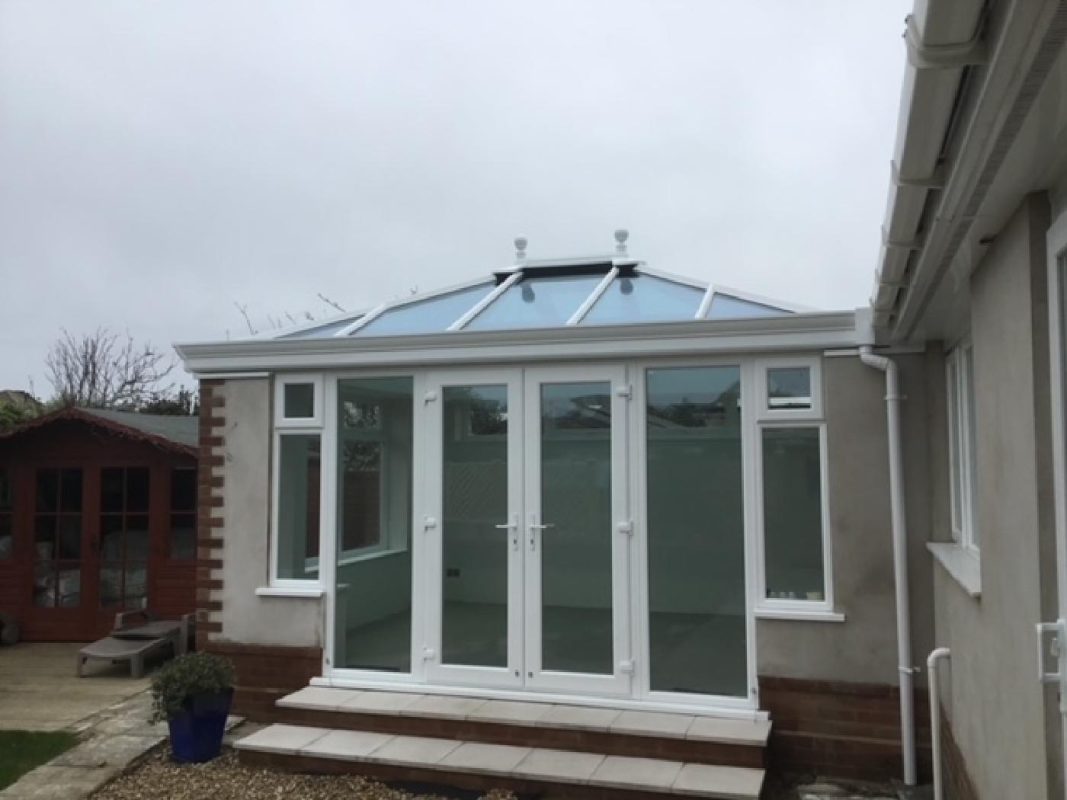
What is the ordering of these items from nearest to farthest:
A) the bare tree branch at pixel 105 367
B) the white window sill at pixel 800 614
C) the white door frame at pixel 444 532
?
the white window sill at pixel 800 614
the white door frame at pixel 444 532
the bare tree branch at pixel 105 367

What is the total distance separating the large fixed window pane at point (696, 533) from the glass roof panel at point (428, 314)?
73.3 inches

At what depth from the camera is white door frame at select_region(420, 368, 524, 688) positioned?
606 centimetres

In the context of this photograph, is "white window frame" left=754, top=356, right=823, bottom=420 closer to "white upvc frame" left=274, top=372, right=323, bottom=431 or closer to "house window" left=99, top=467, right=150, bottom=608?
"white upvc frame" left=274, top=372, right=323, bottom=431

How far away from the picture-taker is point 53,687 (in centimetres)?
771

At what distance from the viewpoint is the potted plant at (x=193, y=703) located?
5.68 metres

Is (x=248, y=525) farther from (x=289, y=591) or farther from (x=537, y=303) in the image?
(x=537, y=303)

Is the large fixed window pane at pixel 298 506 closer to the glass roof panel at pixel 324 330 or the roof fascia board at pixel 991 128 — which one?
the glass roof panel at pixel 324 330

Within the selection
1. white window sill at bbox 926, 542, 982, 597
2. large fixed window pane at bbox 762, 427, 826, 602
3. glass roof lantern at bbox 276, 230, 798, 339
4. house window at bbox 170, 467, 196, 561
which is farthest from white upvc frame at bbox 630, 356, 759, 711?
house window at bbox 170, 467, 196, 561

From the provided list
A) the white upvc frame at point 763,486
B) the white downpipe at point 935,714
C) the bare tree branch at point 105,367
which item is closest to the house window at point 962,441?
the white downpipe at point 935,714

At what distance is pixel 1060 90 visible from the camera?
5.67 ft

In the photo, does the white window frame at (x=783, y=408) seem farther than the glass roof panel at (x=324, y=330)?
No

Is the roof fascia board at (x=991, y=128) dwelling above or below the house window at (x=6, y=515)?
above

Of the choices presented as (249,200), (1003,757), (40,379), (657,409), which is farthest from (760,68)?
(40,379)

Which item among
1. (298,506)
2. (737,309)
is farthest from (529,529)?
(737,309)
